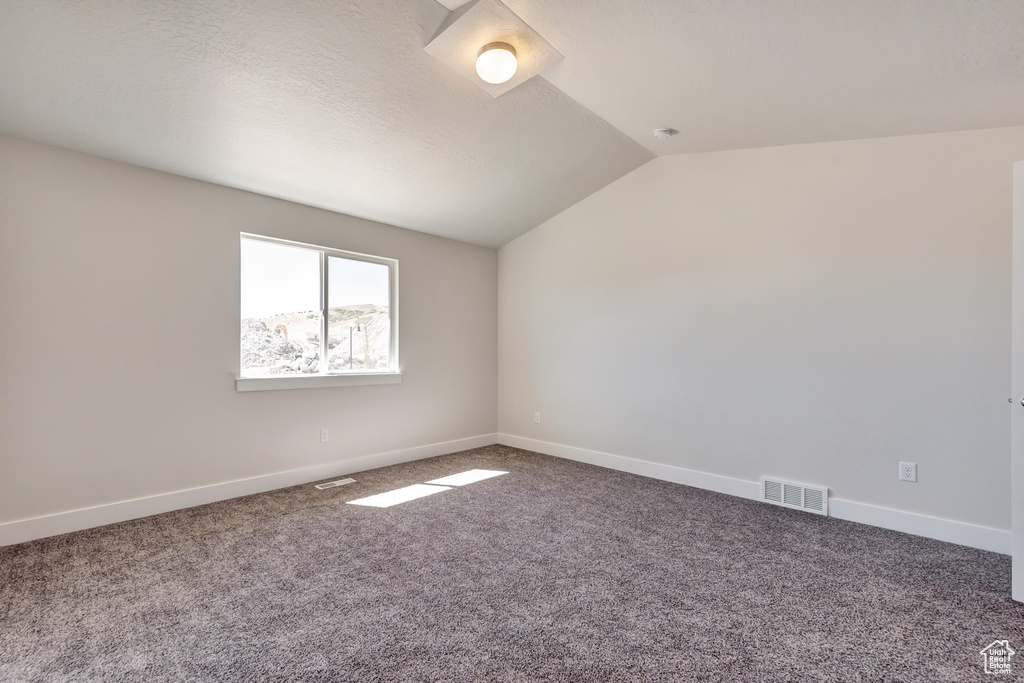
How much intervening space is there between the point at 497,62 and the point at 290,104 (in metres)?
1.27

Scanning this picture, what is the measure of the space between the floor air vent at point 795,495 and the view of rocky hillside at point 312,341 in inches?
139

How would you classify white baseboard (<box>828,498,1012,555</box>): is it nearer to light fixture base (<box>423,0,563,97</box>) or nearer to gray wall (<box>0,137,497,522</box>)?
light fixture base (<box>423,0,563,97</box>)

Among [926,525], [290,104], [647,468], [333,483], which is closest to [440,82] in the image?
[290,104]

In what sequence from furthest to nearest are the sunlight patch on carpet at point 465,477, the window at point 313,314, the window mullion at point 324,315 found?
the window mullion at point 324,315
the sunlight patch on carpet at point 465,477
the window at point 313,314

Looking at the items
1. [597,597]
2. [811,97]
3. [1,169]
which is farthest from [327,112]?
[597,597]

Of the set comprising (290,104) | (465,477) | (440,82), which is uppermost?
(440,82)

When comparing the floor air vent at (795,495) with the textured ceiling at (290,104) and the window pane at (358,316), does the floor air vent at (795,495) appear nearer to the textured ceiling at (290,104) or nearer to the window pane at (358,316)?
the textured ceiling at (290,104)

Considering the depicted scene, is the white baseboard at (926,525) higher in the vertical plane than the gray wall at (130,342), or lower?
lower

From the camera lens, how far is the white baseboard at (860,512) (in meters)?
2.62

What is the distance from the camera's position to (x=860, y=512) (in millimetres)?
3035

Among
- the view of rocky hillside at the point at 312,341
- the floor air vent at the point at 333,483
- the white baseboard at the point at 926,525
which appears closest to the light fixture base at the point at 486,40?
the view of rocky hillside at the point at 312,341

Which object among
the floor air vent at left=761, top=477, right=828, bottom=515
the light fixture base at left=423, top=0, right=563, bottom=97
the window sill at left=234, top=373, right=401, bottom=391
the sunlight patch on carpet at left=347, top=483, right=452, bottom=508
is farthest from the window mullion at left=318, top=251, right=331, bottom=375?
the floor air vent at left=761, top=477, right=828, bottom=515

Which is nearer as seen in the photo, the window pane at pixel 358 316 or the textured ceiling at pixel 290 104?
the textured ceiling at pixel 290 104

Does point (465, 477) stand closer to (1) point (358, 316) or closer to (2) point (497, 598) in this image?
(1) point (358, 316)
